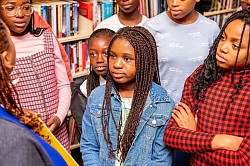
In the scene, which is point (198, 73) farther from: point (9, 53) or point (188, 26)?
point (9, 53)

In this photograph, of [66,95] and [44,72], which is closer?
[44,72]

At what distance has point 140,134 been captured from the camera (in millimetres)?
1479

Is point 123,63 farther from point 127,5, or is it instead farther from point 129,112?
point 127,5

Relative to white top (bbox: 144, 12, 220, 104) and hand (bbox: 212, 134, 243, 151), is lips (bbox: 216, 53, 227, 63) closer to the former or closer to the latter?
hand (bbox: 212, 134, 243, 151)

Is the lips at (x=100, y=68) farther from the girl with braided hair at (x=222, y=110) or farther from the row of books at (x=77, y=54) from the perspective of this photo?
the row of books at (x=77, y=54)

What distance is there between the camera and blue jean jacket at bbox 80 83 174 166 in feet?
4.82

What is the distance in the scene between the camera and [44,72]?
181cm

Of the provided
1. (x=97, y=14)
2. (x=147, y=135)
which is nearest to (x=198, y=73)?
(x=147, y=135)

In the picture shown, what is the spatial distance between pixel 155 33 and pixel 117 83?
0.48m

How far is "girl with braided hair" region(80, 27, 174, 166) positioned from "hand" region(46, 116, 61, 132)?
1.06 ft

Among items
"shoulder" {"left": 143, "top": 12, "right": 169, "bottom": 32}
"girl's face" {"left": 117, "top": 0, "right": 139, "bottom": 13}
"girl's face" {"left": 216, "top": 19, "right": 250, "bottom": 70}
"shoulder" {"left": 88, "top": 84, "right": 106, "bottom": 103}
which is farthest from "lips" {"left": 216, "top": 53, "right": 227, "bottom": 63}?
"girl's face" {"left": 117, "top": 0, "right": 139, "bottom": 13}

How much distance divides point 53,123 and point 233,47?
91 centimetres

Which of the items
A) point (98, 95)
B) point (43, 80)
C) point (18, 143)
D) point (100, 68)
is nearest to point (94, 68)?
point (100, 68)

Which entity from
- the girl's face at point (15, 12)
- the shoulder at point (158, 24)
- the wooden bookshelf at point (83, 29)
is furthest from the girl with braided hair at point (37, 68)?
the wooden bookshelf at point (83, 29)
